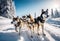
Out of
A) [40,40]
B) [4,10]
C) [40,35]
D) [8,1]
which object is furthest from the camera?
[8,1]

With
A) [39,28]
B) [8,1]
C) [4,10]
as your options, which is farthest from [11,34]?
[8,1]

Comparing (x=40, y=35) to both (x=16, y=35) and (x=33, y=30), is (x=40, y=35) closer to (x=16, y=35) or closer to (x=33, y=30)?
(x=33, y=30)

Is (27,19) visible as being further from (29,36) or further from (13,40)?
(13,40)

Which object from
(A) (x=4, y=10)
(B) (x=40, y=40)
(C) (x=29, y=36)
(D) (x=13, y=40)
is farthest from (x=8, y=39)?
(A) (x=4, y=10)

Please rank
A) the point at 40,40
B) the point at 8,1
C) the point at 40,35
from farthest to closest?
the point at 8,1, the point at 40,35, the point at 40,40

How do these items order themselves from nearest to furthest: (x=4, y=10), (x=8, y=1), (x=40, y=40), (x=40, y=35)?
(x=40, y=40) → (x=40, y=35) → (x=4, y=10) → (x=8, y=1)

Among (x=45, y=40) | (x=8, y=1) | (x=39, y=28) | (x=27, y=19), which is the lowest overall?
(x=45, y=40)

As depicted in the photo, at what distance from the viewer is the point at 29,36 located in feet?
53.9

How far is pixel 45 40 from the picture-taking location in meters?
14.8

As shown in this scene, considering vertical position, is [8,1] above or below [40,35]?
above

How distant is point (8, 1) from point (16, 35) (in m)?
52.6

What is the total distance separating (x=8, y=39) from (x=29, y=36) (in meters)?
2.73

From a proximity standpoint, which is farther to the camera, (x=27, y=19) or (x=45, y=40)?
(x=27, y=19)

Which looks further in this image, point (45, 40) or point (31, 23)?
point (31, 23)
